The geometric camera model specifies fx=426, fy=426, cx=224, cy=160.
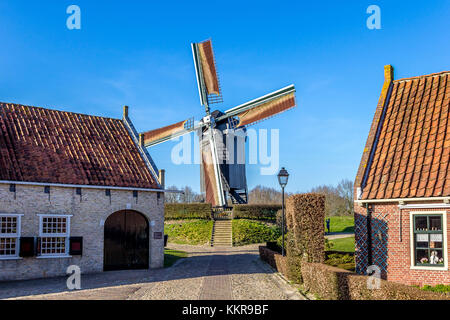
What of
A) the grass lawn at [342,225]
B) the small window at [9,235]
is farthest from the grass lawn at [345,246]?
the small window at [9,235]

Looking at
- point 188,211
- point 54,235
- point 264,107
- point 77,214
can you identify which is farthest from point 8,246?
point 188,211

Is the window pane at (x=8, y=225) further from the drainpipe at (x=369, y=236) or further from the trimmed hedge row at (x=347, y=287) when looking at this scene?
the drainpipe at (x=369, y=236)

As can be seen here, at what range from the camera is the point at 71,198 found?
689 inches

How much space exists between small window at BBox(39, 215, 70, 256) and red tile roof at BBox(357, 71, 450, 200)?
1160 cm

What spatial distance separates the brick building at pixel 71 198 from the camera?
639 inches

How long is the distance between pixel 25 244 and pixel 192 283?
6.63 m

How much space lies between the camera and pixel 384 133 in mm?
15898

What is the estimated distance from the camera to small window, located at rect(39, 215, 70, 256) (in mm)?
16791

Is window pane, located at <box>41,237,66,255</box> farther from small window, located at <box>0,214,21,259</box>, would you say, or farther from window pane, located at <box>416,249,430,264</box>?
window pane, located at <box>416,249,430,264</box>

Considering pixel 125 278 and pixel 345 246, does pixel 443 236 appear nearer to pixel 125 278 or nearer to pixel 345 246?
pixel 125 278

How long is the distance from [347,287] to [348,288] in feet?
0.14

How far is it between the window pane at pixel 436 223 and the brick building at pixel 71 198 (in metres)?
11.6

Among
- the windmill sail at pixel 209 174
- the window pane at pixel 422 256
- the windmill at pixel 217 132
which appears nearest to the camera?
the window pane at pixel 422 256

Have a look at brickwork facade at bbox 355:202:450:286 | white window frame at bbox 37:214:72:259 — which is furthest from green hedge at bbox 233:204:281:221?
brickwork facade at bbox 355:202:450:286
